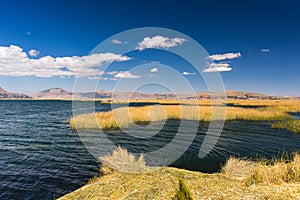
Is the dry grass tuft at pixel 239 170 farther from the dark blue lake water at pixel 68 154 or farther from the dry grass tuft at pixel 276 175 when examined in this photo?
the dark blue lake water at pixel 68 154

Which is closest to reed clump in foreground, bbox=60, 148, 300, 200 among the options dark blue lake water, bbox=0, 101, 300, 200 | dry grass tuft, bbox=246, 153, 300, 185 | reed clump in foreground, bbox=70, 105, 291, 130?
dry grass tuft, bbox=246, 153, 300, 185

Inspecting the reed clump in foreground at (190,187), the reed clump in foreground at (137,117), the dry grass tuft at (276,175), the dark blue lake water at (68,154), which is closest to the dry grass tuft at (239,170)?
the dry grass tuft at (276,175)

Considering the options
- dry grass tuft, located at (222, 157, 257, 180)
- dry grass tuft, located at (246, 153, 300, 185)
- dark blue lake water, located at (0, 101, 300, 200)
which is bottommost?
dark blue lake water, located at (0, 101, 300, 200)

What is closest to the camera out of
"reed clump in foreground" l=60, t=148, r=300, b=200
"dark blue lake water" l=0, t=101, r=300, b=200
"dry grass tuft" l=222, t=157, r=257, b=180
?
"reed clump in foreground" l=60, t=148, r=300, b=200

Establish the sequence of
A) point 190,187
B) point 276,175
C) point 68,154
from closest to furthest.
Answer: point 190,187
point 276,175
point 68,154

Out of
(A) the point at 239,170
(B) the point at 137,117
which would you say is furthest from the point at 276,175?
(B) the point at 137,117

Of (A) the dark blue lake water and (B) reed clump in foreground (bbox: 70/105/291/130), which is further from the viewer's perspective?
(B) reed clump in foreground (bbox: 70/105/291/130)

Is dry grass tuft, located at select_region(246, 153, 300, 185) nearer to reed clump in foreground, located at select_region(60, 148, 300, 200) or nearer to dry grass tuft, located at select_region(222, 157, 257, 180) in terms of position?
reed clump in foreground, located at select_region(60, 148, 300, 200)

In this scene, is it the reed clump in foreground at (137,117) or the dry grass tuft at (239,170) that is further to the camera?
the reed clump in foreground at (137,117)

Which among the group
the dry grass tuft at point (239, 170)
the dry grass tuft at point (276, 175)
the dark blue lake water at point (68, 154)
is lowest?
the dark blue lake water at point (68, 154)

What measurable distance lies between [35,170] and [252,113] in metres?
44.7

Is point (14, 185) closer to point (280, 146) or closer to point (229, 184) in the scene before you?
point (229, 184)

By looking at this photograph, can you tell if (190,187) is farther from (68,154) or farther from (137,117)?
(137,117)

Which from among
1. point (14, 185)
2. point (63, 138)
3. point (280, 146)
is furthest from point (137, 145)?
point (280, 146)
